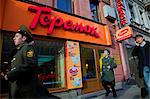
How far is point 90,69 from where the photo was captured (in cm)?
798

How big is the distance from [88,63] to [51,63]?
208cm

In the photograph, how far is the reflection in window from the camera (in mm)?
6289

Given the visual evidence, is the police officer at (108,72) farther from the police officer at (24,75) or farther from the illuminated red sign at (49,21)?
the police officer at (24,75)

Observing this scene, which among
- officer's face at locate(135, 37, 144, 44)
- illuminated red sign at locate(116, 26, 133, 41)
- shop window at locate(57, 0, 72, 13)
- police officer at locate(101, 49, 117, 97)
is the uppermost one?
shop window at locate(57, 0, 72, 13)

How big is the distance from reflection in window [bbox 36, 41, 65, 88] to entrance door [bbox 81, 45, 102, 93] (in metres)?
1.19

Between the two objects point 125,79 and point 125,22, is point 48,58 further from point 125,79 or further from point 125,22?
point 125,22

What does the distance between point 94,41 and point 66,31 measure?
6.27 ft

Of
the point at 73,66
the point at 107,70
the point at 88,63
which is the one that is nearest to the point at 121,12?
the point at 88,63

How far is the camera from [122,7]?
11492 mm

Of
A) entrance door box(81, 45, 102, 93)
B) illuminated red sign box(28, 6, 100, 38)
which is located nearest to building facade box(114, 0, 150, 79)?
entrance door box(81, 45, 102, 93)

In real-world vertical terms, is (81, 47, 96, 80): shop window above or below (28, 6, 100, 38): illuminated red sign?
below

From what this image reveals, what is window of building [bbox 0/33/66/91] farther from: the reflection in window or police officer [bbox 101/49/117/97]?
police officer [bbox 101/49/117/97]

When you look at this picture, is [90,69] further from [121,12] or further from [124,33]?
[121,12]

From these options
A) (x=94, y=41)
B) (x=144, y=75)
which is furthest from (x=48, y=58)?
(x=144, y=75)
